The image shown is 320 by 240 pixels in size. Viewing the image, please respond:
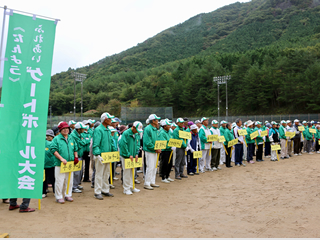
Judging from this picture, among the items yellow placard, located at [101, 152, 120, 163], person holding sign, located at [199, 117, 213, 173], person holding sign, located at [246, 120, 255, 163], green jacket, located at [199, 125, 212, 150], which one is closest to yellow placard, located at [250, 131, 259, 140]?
person holding sign, located at [246, 120, 255, 163]

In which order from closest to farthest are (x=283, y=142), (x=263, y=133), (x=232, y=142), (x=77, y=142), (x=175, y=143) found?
1. (x=77, y=142)
2. (x=175, y=143)
3. (x=232, y=142)
4. (x=263, y=133)
5. (x=283, y=142)

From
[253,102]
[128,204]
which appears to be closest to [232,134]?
[128,204]

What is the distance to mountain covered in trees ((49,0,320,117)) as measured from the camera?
4792 cm

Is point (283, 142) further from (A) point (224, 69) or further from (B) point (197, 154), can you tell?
(A) point (224, 69)

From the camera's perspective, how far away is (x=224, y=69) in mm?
61469

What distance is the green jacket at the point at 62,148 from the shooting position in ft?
21.4

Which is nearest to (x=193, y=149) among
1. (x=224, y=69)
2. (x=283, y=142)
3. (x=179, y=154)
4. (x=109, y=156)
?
(x=179, y=154)

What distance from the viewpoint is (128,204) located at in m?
6.51

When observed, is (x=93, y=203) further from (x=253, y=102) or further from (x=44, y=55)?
Result: (x=253, y=102)

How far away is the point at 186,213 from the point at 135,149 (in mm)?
2585

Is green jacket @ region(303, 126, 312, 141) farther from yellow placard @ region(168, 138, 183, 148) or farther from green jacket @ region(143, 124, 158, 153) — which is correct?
green jacket @ region(143, 124, 158, 153)

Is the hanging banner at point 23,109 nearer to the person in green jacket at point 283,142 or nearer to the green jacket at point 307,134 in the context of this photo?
the person in green jacket at point 283,142

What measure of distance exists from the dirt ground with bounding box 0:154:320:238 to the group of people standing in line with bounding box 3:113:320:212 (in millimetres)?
470

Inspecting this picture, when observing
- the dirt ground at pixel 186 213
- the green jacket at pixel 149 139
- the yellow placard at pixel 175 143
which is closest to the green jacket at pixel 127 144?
the green jacket at pixel 149 139
